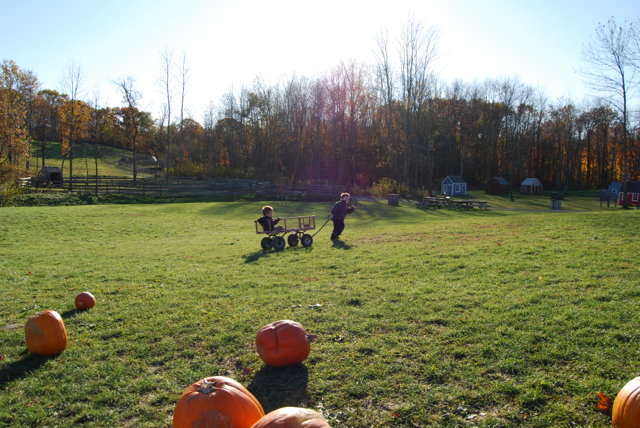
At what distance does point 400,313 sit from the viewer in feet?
18.9

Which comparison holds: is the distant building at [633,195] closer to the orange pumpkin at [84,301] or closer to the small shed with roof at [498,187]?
the small shed with roof at [498,187]

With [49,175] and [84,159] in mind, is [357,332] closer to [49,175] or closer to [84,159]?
[49,175]

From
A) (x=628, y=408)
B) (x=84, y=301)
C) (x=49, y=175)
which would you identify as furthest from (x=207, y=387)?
(x=49, y=175)

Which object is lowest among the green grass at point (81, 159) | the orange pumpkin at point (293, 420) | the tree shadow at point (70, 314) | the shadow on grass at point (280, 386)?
the tree shadow at point (70, 314)

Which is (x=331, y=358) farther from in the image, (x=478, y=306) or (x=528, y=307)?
(x=528, y=307)

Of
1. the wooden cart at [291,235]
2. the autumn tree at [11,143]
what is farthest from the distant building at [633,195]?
the autumn tree at [11,143]

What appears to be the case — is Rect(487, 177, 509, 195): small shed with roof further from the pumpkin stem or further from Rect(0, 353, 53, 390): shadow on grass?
the pumpkin stem

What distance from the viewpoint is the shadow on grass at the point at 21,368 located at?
4121 mm

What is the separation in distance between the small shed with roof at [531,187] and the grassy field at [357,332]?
5945 centimetres

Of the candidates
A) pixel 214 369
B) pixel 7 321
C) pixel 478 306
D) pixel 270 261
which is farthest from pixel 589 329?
pixel 7 321

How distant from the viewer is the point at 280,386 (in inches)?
153

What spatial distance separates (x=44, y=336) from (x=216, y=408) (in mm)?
3128

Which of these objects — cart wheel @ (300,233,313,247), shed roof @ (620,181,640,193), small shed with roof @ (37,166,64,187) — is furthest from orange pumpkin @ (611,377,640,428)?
small shed with roof @ (37,166,64,187)

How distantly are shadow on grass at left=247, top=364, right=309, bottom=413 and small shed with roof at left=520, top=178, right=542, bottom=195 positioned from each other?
7010cm
